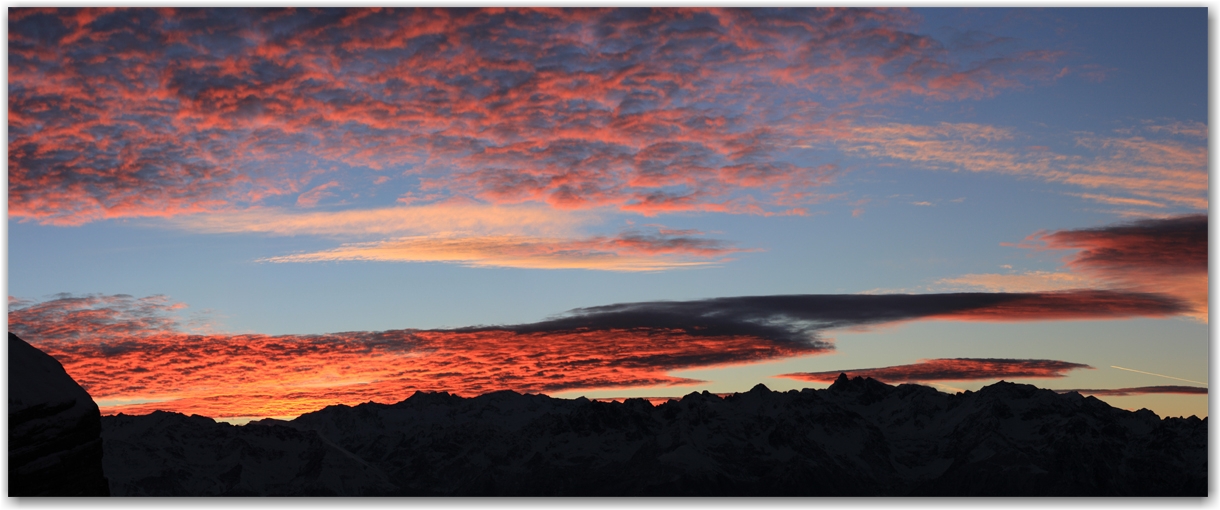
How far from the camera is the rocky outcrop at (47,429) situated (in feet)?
94.2

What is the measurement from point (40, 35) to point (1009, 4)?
36.8 meters

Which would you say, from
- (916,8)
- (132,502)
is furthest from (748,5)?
(132,502)

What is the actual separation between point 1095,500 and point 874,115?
61.9ft

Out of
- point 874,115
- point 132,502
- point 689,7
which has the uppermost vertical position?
point 689,7

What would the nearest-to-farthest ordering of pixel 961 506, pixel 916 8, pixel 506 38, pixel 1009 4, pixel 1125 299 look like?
pixel 961 506 → pixel 1009 4 → pixel 916 8 → pixel 506 38 → pixel 1125 299

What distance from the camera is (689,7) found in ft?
120

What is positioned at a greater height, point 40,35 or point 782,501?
point 40,35

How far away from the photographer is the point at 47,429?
28.7 m

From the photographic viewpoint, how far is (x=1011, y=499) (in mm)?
30500

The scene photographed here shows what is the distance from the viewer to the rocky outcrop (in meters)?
28.7

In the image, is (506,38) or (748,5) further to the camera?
(506,38)

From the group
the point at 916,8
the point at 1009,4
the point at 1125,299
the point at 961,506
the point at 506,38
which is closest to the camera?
the point at 961,506

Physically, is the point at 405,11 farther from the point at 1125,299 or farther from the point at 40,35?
the point at 1125,299

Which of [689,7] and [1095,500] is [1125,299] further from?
[689,7]
